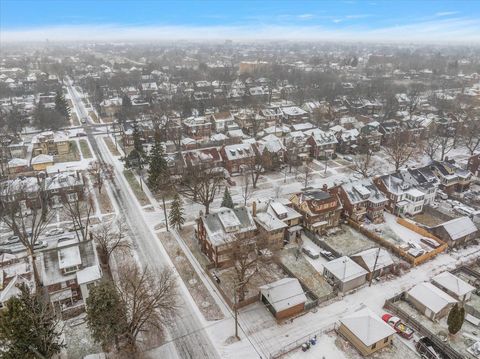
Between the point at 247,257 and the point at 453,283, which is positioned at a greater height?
the point at 247,257

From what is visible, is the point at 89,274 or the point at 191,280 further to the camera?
the point at 191,280

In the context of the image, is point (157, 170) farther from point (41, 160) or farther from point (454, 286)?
point (454, 286)

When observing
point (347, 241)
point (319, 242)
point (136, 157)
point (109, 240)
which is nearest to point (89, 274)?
point (109, 240)

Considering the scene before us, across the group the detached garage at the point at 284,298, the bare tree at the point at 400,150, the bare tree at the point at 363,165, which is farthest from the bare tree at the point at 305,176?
the detached garage at the point at 284,298

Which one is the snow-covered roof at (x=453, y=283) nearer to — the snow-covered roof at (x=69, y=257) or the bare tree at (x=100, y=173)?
the snow-covered roof at (x=69, y=257)

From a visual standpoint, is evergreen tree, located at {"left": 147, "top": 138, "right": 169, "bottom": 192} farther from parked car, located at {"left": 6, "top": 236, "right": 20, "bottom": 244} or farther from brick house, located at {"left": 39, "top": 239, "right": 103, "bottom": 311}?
brick house, located at {"left": 39, "top": 239, "right": 103, "bottom": 311}

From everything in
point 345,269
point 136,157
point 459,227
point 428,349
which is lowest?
point 428,349

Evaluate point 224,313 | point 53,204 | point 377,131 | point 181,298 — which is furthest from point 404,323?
point 377,131
